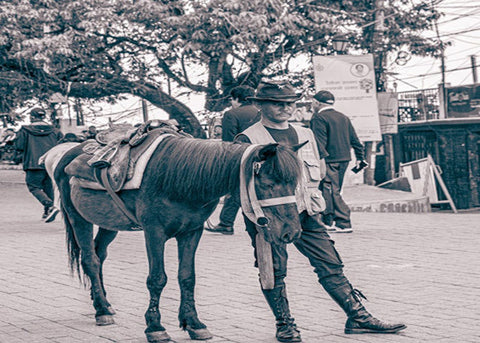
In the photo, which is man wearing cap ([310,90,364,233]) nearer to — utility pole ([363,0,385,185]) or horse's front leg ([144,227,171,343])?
horse's front leg ([144,227,171,343])

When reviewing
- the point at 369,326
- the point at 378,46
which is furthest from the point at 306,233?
the point at 378,46

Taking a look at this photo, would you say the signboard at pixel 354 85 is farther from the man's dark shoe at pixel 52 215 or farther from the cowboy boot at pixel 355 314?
the cowboy boot at pixel 355 314

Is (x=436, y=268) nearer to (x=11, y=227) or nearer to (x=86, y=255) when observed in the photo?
(x=86, y=255)

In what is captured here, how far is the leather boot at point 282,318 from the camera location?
5.62 meters

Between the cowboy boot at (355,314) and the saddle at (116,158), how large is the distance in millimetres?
1602

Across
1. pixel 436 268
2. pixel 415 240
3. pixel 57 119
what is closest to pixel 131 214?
pixel 436 268

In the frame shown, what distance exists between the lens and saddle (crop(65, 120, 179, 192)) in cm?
605

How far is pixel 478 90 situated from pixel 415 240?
731 inches

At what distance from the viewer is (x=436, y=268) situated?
8.57 meters

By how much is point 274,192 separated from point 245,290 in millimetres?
2674

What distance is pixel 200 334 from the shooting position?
19.0 ft

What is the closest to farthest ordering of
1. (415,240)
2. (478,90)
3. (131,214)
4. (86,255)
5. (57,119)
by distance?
1. (131,214)
2. (86,255)
3. (415,240)
4. (57,119)
5. (478,90)

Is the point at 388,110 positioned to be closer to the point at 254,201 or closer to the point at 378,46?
the point at 378,46

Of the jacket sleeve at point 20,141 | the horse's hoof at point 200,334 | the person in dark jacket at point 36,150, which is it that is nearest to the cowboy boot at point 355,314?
the horse's hoof at point 200,334
